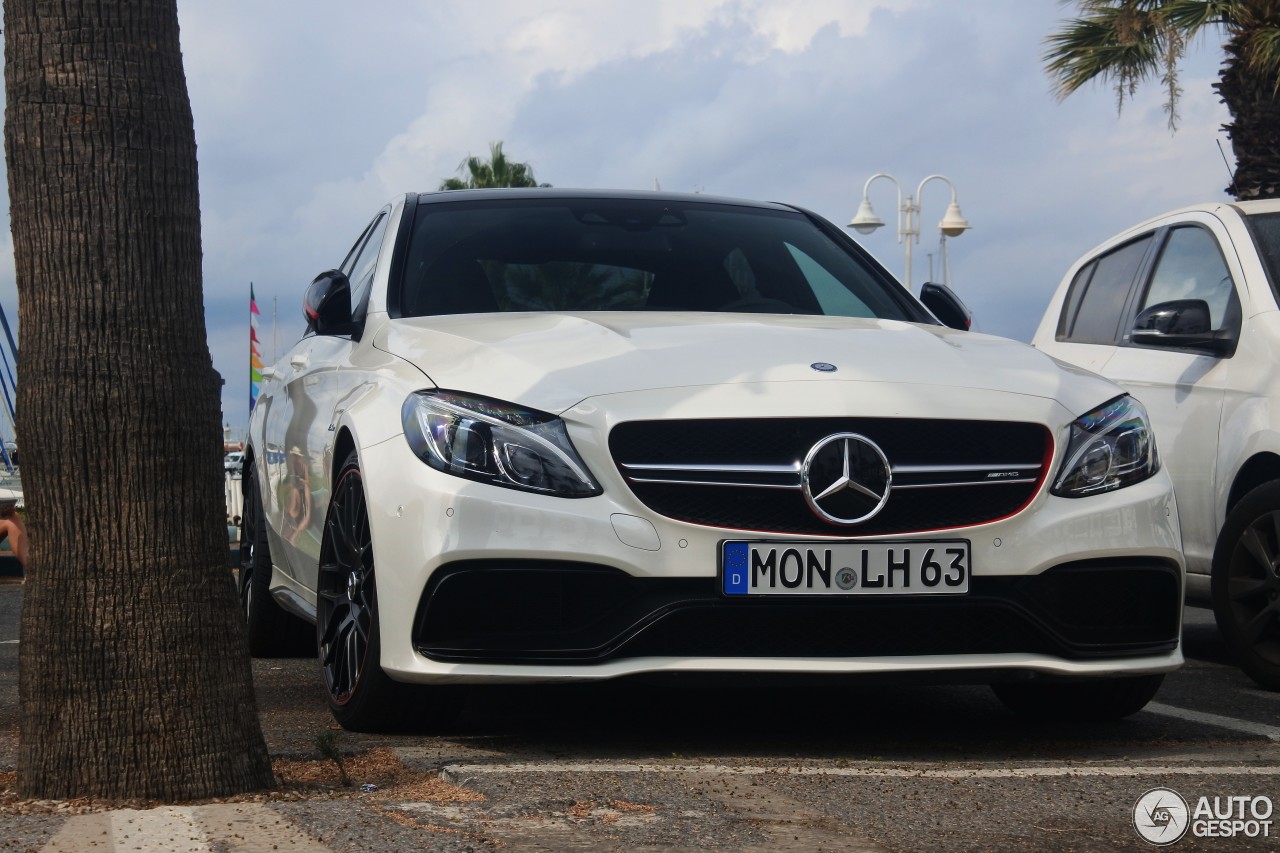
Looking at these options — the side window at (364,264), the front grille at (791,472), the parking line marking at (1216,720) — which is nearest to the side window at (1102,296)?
the parking line marking at (1216,720)

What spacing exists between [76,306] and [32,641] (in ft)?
2.37

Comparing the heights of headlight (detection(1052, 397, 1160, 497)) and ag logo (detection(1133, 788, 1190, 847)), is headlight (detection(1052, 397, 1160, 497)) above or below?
above

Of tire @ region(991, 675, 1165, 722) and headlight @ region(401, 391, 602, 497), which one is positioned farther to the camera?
tire @ region(991, 675, 1165, 722)

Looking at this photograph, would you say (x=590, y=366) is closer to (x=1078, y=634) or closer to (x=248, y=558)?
(x=1078, y=634)

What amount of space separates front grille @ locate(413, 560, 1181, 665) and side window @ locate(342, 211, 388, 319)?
1.65 m

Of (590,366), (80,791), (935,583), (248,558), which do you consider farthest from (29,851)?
(248,558)

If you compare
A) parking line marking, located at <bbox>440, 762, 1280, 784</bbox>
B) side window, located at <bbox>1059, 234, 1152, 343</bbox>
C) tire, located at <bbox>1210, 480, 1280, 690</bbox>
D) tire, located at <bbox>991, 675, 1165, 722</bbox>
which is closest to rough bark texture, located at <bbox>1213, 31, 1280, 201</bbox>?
side window, located at <bbox>1059, 234, 1152, 343</bbox>

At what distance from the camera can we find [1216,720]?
5.39 m

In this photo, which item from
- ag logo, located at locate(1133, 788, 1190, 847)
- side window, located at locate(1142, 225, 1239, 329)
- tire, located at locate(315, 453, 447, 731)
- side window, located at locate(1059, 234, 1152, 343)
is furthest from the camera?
side window, located at locate(1059, 234, 1152, 343)

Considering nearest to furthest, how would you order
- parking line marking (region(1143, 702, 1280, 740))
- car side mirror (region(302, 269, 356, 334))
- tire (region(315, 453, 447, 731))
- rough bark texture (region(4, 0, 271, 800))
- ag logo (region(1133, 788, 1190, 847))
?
ag logo (region(1133, 788, 1190, 847)) → rough bark texture (region(4, 0, 271, 800)) → tire (region(315, 453, 447, 731)) → parking line marking (region(1143, 702, 1280, 740)) → car side mirror (region(302, 269, 356, 334))

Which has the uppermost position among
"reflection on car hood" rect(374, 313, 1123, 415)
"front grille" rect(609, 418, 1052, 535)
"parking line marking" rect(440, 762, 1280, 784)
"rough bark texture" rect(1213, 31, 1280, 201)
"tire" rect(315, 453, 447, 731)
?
"rough bark texture" rect(1213, 31, 1280, 201)

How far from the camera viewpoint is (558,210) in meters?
6.24

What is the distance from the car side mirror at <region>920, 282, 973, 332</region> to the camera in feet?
19.8

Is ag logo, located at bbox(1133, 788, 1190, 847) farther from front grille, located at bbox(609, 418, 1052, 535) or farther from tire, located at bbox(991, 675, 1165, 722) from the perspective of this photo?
tire, located at bbox(991, 675, 1165, 722)
